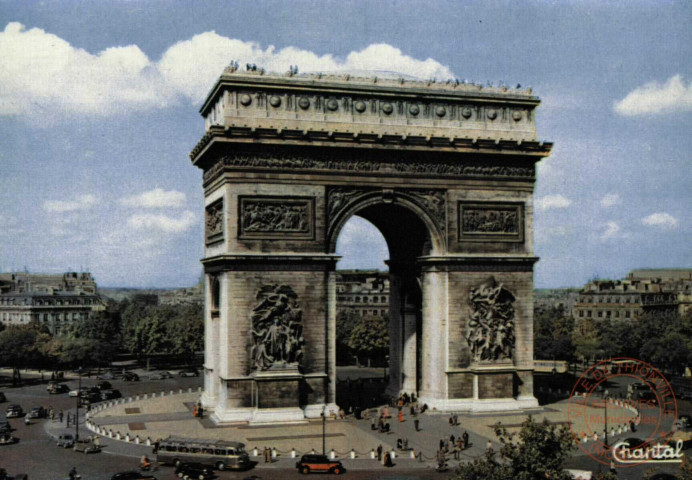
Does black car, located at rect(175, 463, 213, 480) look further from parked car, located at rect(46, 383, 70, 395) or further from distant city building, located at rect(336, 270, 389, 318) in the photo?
distant city building, located at rect(336, 270, 389, 318)

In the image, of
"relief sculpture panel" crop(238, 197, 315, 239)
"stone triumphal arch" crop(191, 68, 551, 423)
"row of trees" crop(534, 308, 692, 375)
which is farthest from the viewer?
"row of trees" crop(534, 308, 692, 375)

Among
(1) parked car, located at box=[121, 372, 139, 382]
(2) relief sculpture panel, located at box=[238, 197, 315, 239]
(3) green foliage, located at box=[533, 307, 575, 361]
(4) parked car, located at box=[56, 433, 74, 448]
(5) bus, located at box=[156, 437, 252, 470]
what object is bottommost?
(1) parked car, located at box=[121, 372, 139, 382]

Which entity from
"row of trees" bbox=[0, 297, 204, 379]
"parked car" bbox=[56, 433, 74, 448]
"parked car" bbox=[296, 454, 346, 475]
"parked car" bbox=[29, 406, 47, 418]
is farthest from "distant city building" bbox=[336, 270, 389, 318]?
"parked car" bbox=[296, 454, 346, 475]

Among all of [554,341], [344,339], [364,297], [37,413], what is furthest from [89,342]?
[554,341]

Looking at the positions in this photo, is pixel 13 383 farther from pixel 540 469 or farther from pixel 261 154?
pixel 540 469

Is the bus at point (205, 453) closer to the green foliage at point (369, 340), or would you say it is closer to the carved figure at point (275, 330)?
the carved figure at point (275, 330)

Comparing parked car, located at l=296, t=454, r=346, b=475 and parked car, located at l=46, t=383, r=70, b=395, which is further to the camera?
parked car, located at l=46, t=383, r=70, b=395

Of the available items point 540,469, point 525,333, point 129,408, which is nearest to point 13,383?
point 129,408

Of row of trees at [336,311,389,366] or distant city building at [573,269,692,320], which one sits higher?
distant city building at [573,269,692,320]
